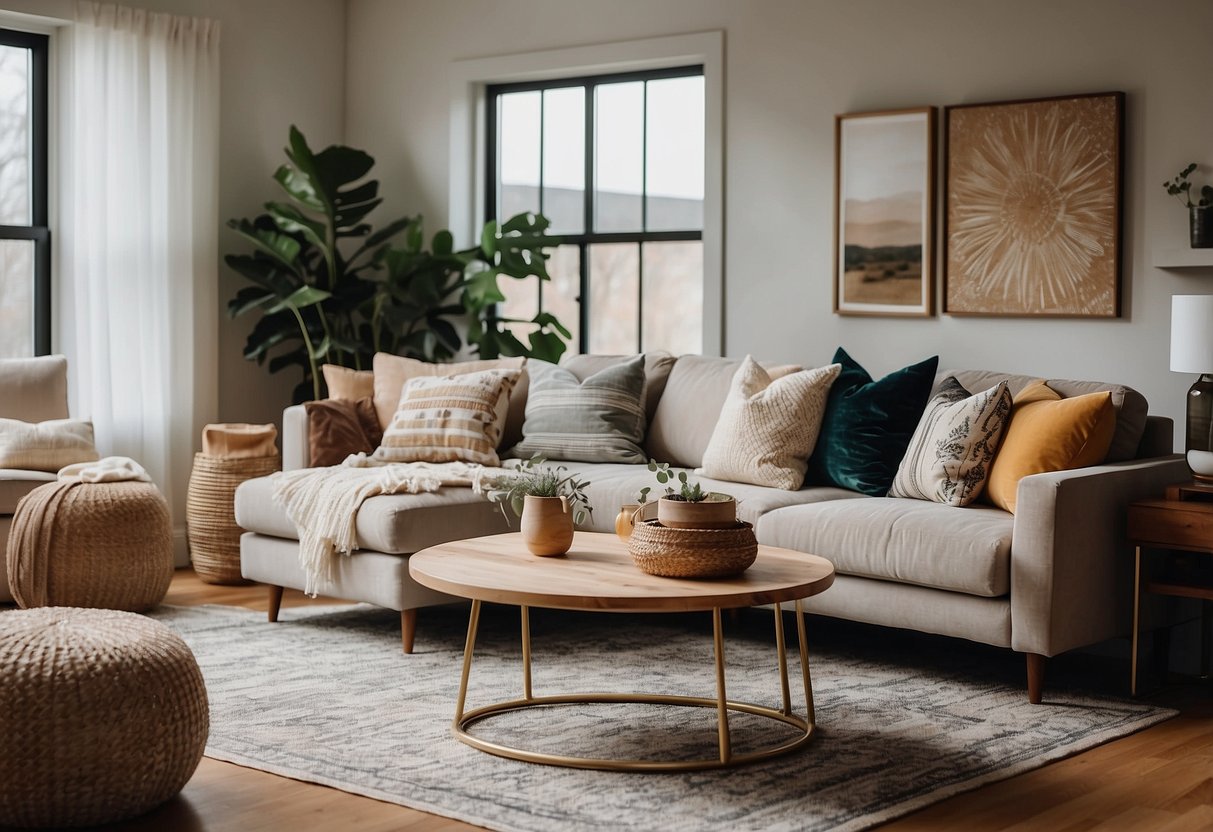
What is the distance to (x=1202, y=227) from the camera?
14.5 feet

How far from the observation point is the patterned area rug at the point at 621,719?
2.99m

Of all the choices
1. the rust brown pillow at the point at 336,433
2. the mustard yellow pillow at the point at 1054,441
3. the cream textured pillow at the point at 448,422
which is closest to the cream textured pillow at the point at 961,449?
the mustard yellow pillow at the point at 1054,441

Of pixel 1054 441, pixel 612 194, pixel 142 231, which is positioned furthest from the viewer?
pixel 612 194

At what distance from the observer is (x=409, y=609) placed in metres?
4.43

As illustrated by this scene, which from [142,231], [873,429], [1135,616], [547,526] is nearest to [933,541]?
[1135,616]

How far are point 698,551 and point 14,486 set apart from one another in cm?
294

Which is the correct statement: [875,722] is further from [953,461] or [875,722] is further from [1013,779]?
[953,461]

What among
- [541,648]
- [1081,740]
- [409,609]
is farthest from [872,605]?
[409,609]

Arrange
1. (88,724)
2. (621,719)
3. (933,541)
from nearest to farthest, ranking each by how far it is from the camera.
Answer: (88,724) < (621,719) < (933,541)

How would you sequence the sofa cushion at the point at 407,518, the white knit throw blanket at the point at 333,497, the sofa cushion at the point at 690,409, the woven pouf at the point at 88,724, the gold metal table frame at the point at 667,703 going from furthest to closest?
the sofa cushion at the point at 690,409
the white knit throw blanket at the point at 333,497
the sofa cushion at the point at 407,518
the gold metal table frame at the point at 667,703
the woven pouf at the point at 88,724

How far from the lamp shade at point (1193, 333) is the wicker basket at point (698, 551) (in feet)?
5.07

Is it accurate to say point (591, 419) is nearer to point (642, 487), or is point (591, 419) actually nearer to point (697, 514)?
point (642, 487)

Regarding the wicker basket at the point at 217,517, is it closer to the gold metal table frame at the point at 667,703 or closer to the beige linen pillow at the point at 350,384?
the beige linen pillow at the point at 350,384

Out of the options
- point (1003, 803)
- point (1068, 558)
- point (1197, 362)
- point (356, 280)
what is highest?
point (356, 280)
